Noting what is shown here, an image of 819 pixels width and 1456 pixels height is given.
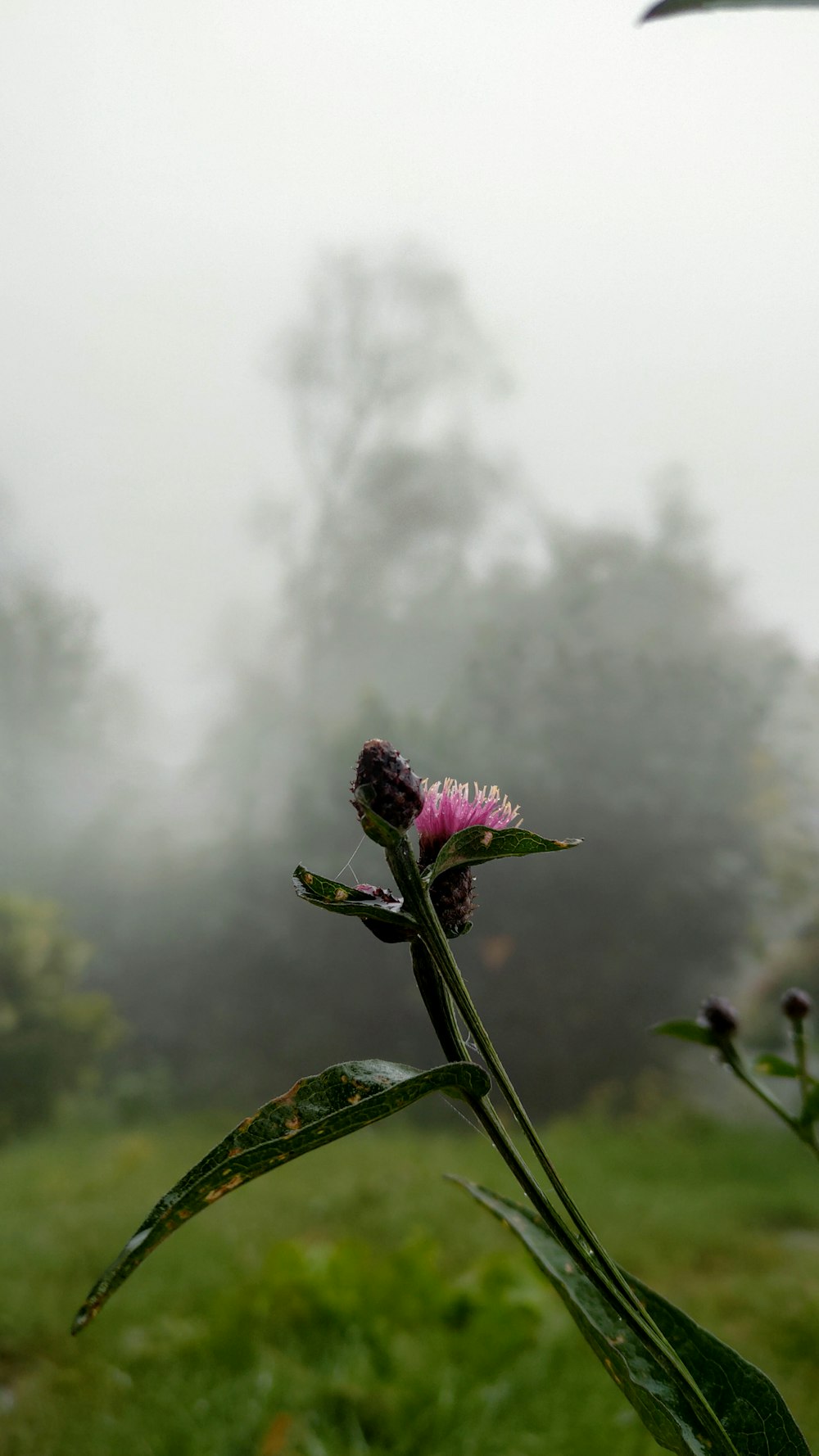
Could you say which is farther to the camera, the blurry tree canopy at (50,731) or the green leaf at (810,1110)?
the blurry tree canopy at (50,731)

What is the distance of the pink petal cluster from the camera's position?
239 millimetres

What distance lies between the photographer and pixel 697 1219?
81.4 inches

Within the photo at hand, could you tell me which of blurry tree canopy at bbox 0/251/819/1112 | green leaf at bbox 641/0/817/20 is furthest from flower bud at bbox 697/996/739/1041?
blurry tree canopy at bbox 0/251/819/1112

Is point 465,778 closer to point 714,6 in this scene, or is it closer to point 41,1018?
point 41,1018

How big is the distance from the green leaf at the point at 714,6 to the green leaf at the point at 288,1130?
0.50ft

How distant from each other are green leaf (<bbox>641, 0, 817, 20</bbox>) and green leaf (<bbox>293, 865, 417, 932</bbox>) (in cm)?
14

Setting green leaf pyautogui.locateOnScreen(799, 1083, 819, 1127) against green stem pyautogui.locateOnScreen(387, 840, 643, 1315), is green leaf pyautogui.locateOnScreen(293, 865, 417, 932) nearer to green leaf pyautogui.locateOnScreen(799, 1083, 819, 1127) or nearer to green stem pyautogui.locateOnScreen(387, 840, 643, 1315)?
green stem pyautogui.locateOnScreen(387, 840, 643, 1315)

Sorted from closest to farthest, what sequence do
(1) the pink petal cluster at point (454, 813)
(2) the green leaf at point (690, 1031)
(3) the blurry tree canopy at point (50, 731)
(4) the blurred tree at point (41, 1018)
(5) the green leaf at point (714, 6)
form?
(5) the green leaf at point (714, 6)
(1) the pink petal cluster at point (454, 813)
(2) the green leaf at point (690, 1031)
(4) the blurred tree at point (41, 1018)
(3) the blurry tree canopy at point (50, 731)

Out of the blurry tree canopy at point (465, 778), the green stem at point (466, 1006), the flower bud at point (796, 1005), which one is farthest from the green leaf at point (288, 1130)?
the blurry tree canopy at point (465, 778)

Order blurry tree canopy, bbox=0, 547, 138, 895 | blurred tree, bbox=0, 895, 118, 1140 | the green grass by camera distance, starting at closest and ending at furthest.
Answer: the green grass
blurred tree, bbox=0, 895, 118, 1140
blurry tree canopy, bbox=0, 547, 138, 895

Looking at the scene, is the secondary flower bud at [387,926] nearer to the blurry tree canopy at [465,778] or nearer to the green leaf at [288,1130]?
the green leaf at [288,1130]

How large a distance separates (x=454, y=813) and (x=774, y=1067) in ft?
0.50

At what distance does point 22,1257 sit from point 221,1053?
1.35 metres

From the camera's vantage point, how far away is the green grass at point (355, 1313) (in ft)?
3.35
